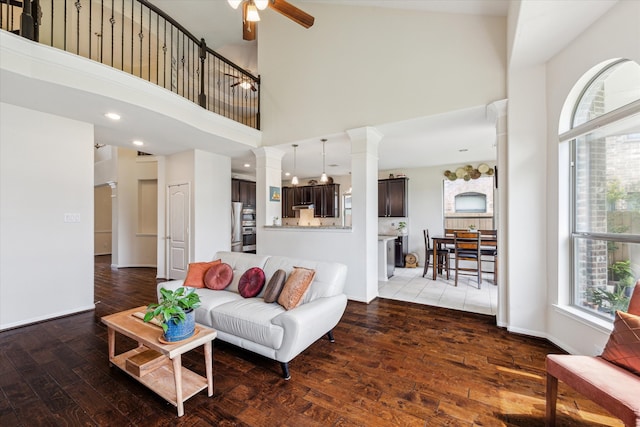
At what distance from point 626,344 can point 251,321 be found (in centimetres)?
239

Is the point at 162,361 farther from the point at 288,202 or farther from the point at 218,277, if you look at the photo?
the point at 288,202

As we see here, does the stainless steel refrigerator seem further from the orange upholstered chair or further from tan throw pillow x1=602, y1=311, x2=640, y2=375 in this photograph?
tan throw pillow x1=602, y1=311, x2=640, y2=375

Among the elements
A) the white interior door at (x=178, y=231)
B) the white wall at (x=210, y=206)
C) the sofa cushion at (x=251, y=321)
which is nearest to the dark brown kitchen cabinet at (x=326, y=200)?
the white wall at (x=210, y=206)

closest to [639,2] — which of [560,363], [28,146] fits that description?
[560,363]

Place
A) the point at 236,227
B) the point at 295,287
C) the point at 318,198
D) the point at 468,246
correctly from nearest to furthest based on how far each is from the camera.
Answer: the point at 295,287 → the point at 468,246 → the point at 236,227 → the point at 318,198

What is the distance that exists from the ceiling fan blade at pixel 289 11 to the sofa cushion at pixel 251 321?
2.66 meters

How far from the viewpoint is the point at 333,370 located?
7.29 ft

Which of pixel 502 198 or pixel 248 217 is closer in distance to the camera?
pixel 502 198

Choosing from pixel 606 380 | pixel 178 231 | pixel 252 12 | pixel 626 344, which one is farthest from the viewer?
pixel 178 231

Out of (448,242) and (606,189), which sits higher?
(606,189)

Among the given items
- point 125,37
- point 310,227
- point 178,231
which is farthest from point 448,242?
point 125,37

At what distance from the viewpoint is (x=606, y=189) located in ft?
7.53

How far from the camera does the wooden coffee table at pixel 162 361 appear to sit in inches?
67.3

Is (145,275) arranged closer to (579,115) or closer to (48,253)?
(48,253)
